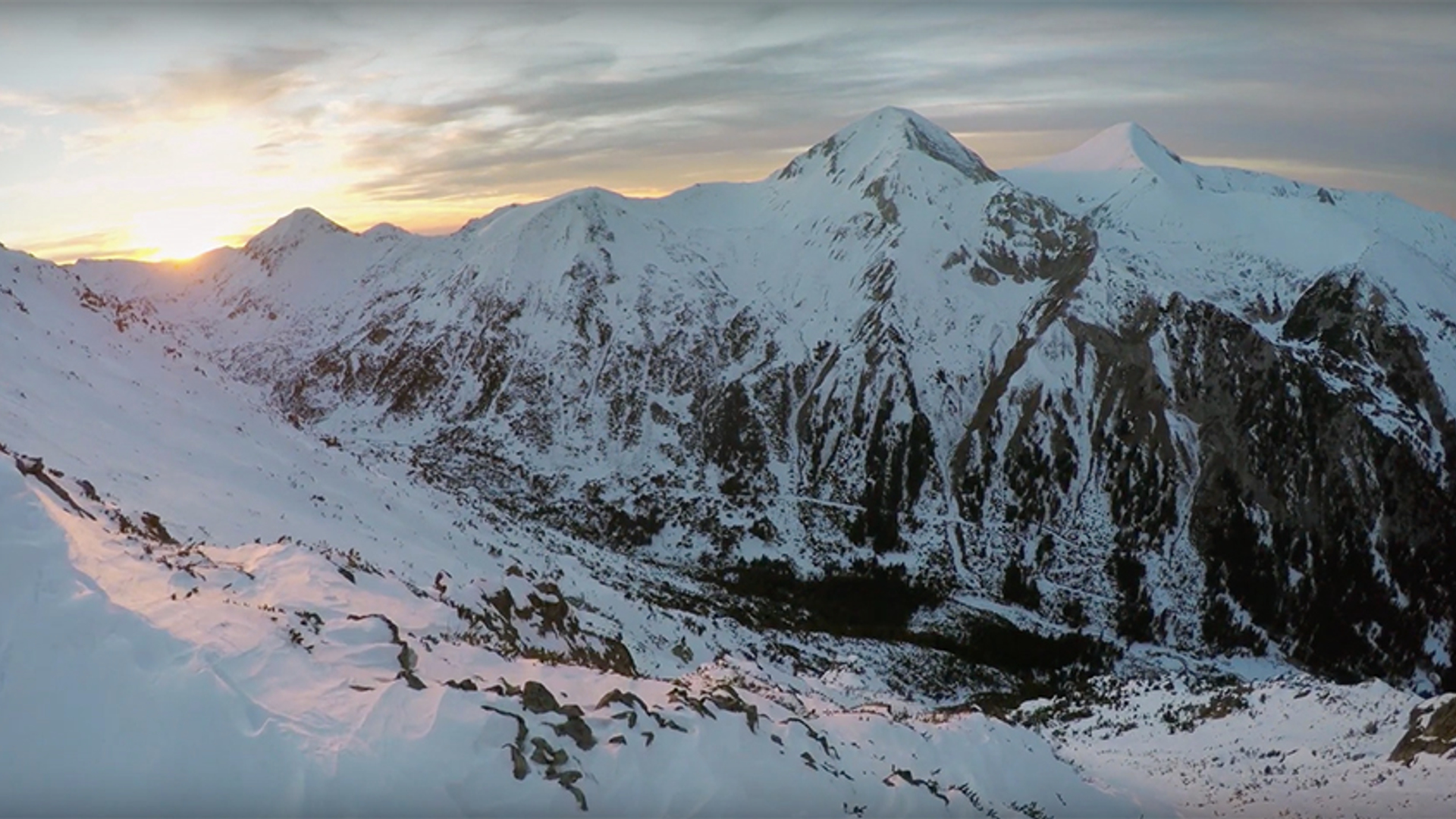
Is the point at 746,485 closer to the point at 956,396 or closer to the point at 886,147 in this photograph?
the point at 956,396

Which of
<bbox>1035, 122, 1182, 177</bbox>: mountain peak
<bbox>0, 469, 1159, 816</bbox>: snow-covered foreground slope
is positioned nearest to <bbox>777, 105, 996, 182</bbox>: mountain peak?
<bbox>1035, 122, 1182, 177</bbox>: mountain peak

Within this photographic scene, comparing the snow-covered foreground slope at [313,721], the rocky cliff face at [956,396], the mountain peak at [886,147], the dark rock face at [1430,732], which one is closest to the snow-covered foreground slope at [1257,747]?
the dark rock face at [1430,732]

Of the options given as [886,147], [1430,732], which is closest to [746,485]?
[886,147]

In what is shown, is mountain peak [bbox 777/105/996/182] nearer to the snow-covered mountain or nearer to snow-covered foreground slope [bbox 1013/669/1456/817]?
the snow-covered mountain

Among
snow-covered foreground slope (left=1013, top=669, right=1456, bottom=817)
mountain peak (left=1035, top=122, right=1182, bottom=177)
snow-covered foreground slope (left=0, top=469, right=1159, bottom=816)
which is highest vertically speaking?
mountain peak (left=1035, top=122, right=1182, bottom=177)

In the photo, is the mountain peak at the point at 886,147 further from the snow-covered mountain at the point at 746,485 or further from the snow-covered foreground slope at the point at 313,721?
the snow-covered foreground slope at the point at 313,721

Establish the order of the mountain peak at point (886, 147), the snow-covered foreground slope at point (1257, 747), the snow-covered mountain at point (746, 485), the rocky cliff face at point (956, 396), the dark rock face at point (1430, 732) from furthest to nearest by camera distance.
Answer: the mountain peak at point (886, 147)
the rocky cliff face at point (956, 396)
the dark rock face at point (1430, 732)
the snow-covered foreground slope at point (1257, 747)
the snow-covered mountain at point (746, 485)

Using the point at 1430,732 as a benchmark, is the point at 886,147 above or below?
above
